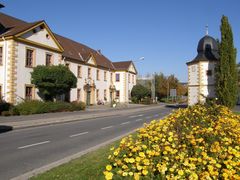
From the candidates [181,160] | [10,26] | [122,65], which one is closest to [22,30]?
[10,26]

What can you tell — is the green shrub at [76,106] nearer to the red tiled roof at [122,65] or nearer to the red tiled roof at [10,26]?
the red tiled roof at [10,26]

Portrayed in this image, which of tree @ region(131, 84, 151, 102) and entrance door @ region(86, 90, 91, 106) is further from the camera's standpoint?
tree @ region(131, 84, 151, 102)

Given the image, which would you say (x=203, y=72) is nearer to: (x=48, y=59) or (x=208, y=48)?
(x=208, y=48)

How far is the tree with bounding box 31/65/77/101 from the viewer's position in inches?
1094

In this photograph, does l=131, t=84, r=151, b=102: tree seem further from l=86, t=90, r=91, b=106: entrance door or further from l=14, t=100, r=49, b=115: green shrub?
l=14, t=100, r=49, b=115: green shrub

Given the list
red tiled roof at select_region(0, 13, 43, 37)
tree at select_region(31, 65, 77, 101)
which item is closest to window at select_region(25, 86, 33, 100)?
tree at select_region(31, 65, 77, 101)

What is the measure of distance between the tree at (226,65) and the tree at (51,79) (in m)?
15.1

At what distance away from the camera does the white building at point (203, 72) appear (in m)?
40.4

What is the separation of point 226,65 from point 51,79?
56.1 feet

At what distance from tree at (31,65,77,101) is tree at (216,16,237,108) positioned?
15.1 m

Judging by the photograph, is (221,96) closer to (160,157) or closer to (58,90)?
(58,90)

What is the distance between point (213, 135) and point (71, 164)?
339 centimetres

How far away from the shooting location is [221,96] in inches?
1003

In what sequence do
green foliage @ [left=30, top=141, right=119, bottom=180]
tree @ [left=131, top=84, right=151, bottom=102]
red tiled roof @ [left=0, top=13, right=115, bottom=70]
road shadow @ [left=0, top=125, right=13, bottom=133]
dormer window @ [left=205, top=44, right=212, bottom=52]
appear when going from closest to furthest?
green foliage @ [left=30, top=141, right=119, bottom=180], road shadow @ [left=0, top=125, right=13, bottom=133], red tiled roof @ [left=0, top=13, right=115, bottom=70], dormer window @ [left=205, top=44, right=212, bottom=52], tree @ [left=131, top=84, right=151, bottom=102]
